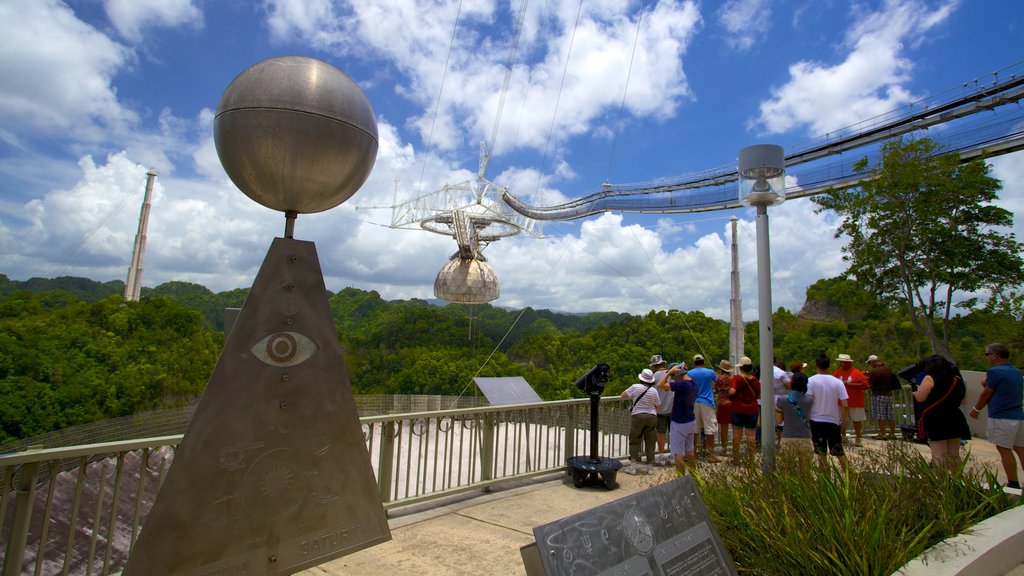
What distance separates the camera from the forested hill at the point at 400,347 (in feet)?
85.6

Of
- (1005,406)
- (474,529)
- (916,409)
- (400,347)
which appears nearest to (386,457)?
(474,529)

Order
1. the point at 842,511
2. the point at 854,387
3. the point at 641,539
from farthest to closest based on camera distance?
the point at 854,387
the point at 842,511
the point at 641,539

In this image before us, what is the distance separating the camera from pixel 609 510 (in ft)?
7.73

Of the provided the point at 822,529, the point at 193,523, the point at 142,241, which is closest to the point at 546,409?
the point at 822,529

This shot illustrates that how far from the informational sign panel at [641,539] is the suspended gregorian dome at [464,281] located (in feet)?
93.6

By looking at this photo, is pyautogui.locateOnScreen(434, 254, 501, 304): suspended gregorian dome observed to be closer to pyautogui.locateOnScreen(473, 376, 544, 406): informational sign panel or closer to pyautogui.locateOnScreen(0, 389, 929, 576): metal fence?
pyautogui.locateOnScreen(473, 376, 544, 406): informational sign panel

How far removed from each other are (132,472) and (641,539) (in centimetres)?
1050

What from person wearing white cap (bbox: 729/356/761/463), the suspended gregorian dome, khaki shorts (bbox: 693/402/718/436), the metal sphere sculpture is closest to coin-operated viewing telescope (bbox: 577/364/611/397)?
person wearing white cap (bbox: 729/356/761/463)

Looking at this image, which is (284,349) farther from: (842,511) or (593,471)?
(593,471)

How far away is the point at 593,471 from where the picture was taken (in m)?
6.43

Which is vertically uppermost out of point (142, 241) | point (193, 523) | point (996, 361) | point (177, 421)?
point (142, 241)

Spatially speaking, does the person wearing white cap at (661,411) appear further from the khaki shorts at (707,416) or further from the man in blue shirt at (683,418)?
the man in blue shirt at (683,418)

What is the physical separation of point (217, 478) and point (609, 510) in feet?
5.53

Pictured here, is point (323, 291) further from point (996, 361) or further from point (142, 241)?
point (142, 241)
